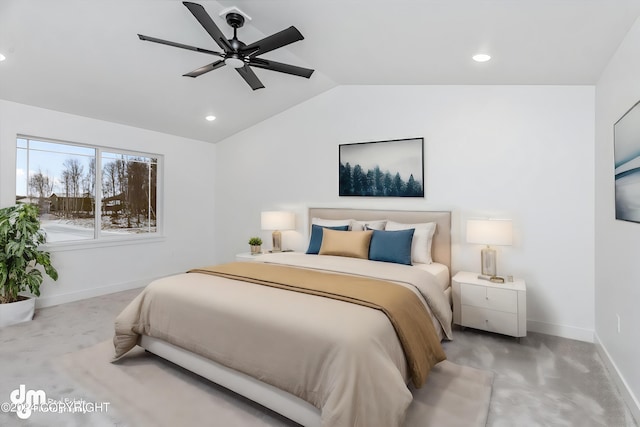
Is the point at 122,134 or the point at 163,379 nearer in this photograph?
the point at 163,379

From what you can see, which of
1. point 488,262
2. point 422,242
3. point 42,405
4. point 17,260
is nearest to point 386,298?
point 422,242

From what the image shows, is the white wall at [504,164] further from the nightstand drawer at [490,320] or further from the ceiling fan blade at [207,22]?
the ceiling fan blade at [207,22]

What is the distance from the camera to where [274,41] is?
247 centimetres

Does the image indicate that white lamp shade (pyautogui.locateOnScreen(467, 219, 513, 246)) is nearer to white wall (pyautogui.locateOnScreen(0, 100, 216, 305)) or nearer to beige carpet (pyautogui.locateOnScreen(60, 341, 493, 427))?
beige carpet (pyautogui.locateOnScreen(60, 341, 493, 427))

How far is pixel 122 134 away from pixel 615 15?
5.23 meters

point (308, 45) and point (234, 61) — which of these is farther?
point (308, 45)

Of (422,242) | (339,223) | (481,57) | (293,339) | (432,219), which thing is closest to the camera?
(293,339)

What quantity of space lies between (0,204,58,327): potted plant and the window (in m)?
0.62

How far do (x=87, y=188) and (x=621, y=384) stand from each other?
229 inches

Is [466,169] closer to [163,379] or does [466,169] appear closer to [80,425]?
[163,379]

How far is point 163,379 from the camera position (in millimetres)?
2406

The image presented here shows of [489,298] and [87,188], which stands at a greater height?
[87,188]

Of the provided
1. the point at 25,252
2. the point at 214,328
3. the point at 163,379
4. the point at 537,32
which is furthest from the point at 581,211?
the point at 25,252

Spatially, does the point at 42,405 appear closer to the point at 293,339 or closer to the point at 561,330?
the point at 293,339
